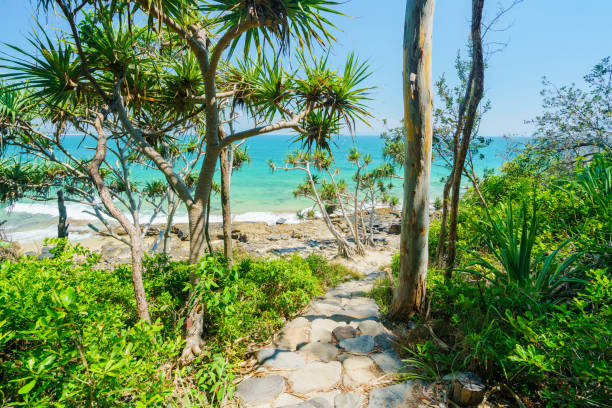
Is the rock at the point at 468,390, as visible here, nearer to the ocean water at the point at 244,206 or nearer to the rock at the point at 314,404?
the rock at the point at 314,404

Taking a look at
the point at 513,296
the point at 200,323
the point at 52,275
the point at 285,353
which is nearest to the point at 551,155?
the point at 513,296

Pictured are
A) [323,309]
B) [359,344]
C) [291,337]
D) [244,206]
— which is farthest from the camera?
[244,206]

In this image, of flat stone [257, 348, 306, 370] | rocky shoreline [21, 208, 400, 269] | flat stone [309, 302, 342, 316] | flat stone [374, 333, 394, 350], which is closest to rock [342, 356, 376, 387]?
flat stone [374, 333, 394, 350]

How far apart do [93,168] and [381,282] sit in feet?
11.6

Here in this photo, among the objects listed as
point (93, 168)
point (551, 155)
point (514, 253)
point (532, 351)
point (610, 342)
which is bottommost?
point (532, 351)

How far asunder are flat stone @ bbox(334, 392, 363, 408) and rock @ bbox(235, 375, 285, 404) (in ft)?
1.34

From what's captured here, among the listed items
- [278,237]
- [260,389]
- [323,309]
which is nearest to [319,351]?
[260,389]

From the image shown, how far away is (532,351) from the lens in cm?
138

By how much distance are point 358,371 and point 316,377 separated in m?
0.33

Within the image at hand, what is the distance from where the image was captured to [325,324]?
286cm

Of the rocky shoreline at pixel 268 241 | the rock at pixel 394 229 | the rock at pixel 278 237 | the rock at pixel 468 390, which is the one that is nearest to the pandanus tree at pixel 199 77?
the rock at pixel 468 390

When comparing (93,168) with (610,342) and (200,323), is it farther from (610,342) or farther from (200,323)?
(610,342)

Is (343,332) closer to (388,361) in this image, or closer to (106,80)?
(388,361)

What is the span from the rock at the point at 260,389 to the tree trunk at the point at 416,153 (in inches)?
54.6
